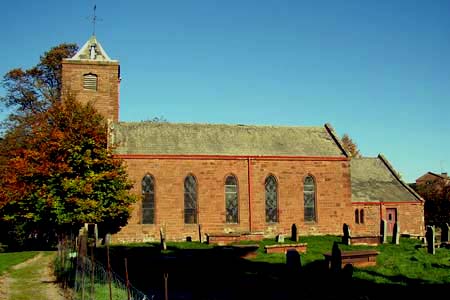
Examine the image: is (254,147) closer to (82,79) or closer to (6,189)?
(82,79)

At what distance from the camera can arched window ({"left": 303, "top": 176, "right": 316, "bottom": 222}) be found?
120 ft

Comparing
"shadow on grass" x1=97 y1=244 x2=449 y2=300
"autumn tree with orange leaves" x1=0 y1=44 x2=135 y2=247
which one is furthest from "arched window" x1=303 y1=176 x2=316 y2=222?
"shadow on grass" x1=97 y1=244 x2=449 y2=300

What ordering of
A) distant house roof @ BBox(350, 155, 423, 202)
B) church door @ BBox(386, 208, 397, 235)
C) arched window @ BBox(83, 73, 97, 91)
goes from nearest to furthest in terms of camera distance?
arched window @ BBox(83, 73, 97, 91) < church door @ BBox(386, 208, 397, 235) < distant house roof @ BBox(350, 155, 423, 202)

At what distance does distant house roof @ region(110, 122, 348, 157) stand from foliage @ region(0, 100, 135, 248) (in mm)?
2262

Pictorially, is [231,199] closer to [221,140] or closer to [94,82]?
[221,140]

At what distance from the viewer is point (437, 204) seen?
46781mm

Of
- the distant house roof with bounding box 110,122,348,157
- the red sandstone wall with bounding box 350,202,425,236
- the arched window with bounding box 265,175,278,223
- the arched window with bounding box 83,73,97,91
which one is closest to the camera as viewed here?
the distant house roof with bounding box 110,122,348,157

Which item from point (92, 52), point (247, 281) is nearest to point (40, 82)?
point (92, 52)

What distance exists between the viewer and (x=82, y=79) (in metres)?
39.3

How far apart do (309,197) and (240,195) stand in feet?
18.7

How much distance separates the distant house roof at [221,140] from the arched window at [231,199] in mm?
2103

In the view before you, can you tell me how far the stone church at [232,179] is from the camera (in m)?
33.7

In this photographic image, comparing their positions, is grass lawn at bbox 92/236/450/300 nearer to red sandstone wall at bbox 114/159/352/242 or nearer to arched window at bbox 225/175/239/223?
red sandstone wall at bbox 114/159/352/242

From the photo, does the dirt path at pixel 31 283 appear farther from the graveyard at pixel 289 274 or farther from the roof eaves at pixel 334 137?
the roof eaves at pixel 334 137
